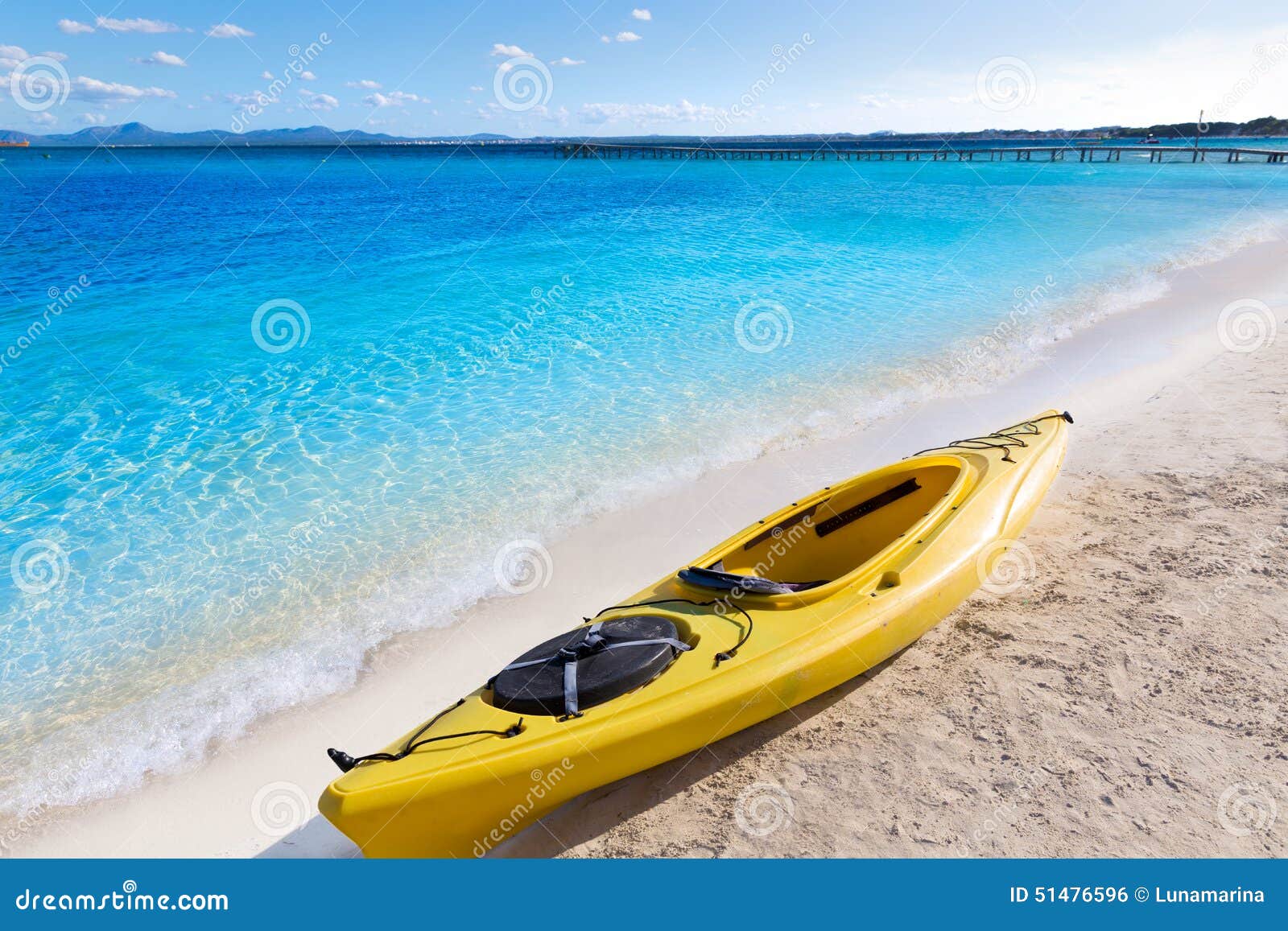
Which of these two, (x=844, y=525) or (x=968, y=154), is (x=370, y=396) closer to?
(x=844, y=525)

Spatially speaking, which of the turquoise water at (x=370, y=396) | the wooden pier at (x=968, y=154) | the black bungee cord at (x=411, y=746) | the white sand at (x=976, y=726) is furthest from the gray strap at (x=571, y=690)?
the wooden pier at (x=968, y=154)

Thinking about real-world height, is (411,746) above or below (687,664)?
below

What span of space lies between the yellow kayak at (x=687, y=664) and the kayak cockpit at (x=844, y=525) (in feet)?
0.04

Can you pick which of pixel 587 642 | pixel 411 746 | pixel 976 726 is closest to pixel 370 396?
pixel 587 642

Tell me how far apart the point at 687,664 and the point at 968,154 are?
73.5 metres

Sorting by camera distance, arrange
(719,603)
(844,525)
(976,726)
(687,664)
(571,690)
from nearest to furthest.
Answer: (571,690), (687,664), (976,726), (719,603), (844,525)

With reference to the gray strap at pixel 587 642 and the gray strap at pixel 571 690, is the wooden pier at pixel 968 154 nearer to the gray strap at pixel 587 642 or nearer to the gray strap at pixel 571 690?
the gray strap at pixel 587 642

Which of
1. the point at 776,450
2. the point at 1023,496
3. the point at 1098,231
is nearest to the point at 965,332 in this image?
the point at 776,450

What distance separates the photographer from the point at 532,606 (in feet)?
18.0

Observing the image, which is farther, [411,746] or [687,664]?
[687,664]

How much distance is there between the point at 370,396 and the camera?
9.59 meters

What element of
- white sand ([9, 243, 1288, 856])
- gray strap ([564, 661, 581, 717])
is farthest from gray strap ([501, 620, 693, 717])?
white sand ([9, 243, 1288, 856])

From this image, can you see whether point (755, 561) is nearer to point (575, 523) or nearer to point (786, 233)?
point (575, 523)

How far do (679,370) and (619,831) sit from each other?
23.7 feet
